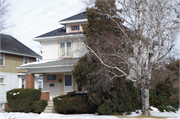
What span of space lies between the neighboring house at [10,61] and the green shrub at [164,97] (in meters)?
14.3

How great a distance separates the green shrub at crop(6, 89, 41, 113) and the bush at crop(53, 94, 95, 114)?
7.63 feet

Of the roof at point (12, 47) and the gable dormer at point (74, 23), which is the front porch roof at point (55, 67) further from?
the roof at point (12, 47)

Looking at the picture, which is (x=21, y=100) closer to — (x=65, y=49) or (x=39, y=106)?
(x=39, y=106)

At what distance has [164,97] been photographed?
42.8 ft

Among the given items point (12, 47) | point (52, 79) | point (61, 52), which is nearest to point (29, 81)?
point (52, 79)

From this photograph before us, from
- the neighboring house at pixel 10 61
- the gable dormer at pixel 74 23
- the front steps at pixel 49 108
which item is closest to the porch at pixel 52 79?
the front steps at pixel 49 108

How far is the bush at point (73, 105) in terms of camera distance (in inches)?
514

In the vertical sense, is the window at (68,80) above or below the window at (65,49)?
below

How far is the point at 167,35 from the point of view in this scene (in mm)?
10695

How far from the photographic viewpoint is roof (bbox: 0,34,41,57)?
22864 millimetres

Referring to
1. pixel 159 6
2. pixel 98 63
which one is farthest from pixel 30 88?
pixel 159 6

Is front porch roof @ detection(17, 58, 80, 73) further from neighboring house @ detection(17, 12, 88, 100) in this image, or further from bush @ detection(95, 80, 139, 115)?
bush @ detection(95, 80, 139, 115)

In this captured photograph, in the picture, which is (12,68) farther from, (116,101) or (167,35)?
(167,35)

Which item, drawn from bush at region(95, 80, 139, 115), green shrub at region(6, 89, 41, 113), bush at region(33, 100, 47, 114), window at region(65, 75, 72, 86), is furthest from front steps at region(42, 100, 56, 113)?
bush at region(95, 80, 139, 115)
